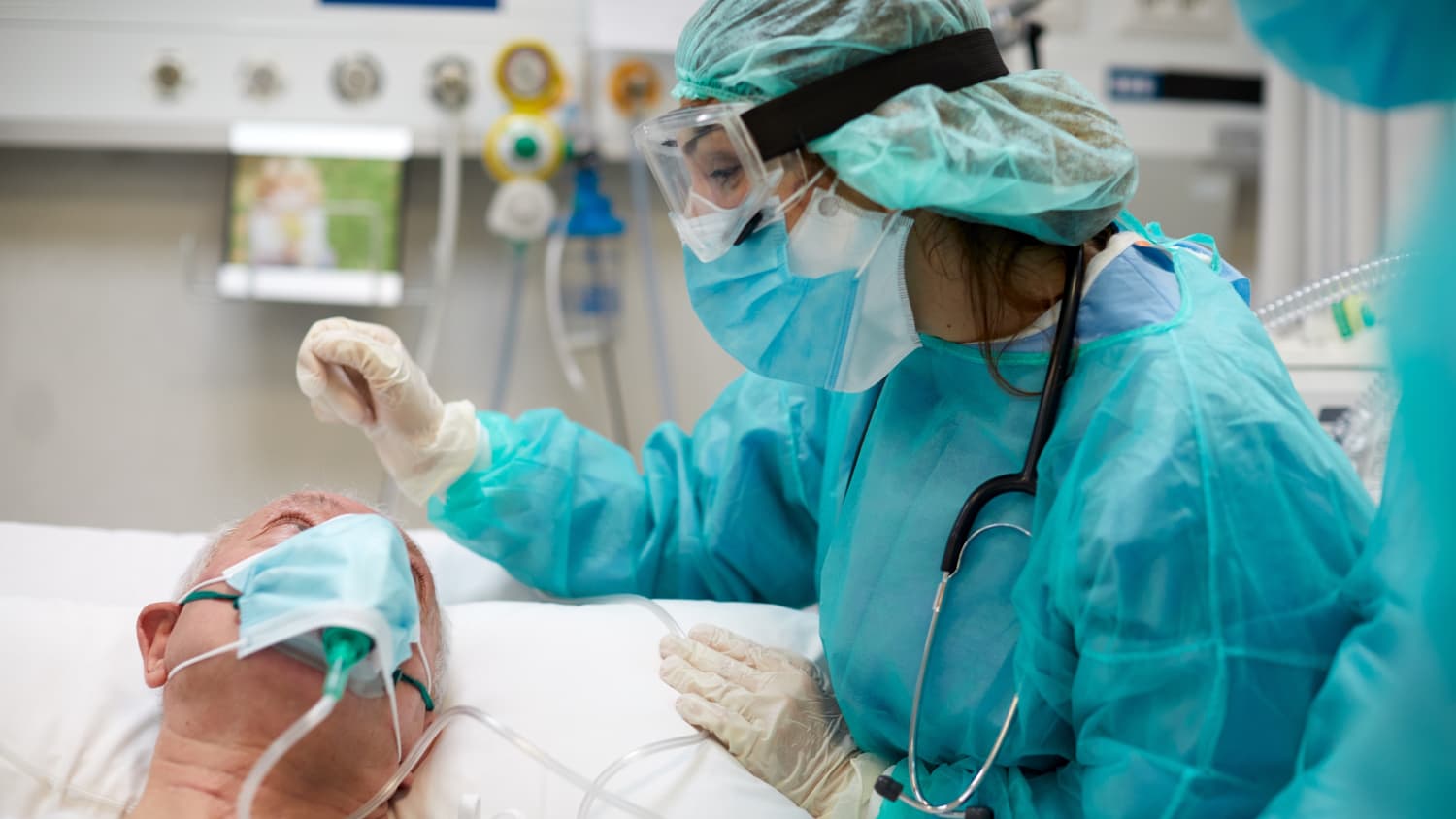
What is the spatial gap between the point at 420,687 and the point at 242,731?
0.18 m

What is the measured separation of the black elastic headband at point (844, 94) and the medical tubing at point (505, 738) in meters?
0.66

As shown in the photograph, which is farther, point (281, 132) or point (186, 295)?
point (186, 295)

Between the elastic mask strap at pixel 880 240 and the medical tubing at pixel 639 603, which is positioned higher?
the elastic mask strap at pixel 880 240

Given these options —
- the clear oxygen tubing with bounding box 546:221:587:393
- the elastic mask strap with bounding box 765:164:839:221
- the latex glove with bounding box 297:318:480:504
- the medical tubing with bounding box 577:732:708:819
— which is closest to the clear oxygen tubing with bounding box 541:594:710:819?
the medical tubing with bounding box 577:732:708:819

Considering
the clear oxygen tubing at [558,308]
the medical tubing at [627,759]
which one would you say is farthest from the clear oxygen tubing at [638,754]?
the clear oxygen tubing at [558,308]

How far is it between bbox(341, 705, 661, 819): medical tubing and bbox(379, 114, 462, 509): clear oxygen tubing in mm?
1076

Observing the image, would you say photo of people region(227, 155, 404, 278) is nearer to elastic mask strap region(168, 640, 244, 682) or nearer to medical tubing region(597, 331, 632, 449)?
medical tubing region(597, 331, 632, 449)

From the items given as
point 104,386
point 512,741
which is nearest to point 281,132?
point 104,386

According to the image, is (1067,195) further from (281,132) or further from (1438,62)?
(281,132)

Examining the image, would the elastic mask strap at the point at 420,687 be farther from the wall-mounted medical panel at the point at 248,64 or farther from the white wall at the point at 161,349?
the wall-mounted medical panel at the point at 248,64

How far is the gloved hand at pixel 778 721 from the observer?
1217 mm

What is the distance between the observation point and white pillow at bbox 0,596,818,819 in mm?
1183

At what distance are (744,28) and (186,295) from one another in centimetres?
190

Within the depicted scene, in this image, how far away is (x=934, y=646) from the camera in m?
1.11
